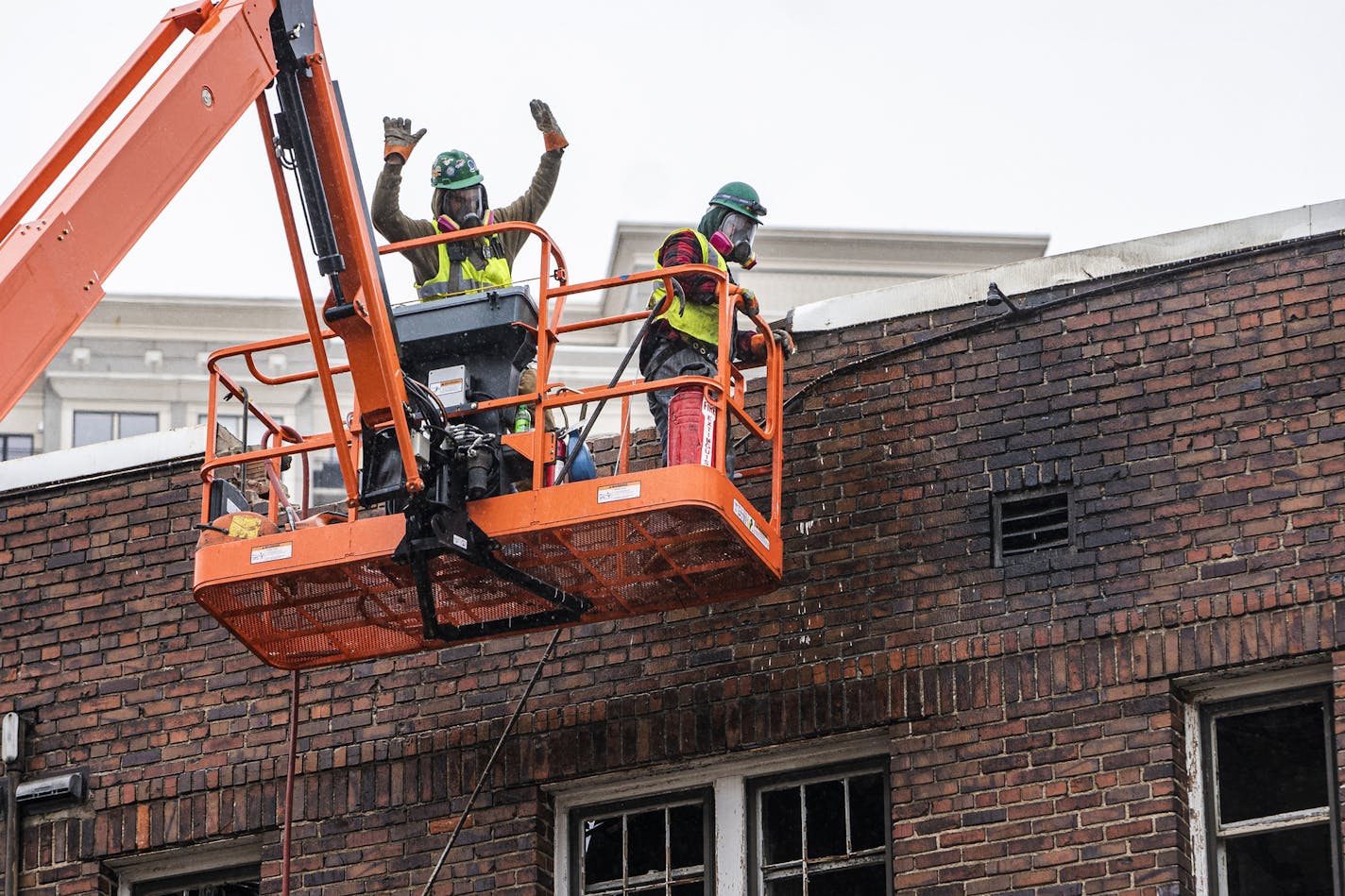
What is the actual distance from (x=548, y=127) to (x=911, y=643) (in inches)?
139

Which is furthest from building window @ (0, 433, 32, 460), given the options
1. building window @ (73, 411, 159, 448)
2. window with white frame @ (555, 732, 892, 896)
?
window with white frame @ (555, 732, 892, 896)

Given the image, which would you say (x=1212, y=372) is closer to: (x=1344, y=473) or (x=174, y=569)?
(x=1344, y=473)

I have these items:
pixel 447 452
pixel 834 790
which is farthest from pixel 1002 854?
pixel 447 452

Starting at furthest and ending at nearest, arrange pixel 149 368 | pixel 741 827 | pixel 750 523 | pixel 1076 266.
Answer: pixel 149 368
pixel 1076 266
pixel 741 827
pixel 750 523

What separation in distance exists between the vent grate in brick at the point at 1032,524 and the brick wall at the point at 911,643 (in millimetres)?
75

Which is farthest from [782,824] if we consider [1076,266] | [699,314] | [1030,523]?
[1076,266]

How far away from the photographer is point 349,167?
12.6 meters

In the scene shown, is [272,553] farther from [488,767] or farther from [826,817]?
[826,817]

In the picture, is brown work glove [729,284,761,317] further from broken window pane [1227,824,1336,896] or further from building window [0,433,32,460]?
building window [0,433,32,460]

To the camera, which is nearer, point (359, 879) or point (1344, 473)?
point (1344, 473)

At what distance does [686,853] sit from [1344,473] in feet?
12.6

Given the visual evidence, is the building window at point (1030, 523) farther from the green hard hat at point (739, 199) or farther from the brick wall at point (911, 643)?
the green hard hat at point (739, 199)

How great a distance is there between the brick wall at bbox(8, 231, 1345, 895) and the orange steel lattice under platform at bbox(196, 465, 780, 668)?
2.58 ft

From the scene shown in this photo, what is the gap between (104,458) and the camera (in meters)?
15.3
